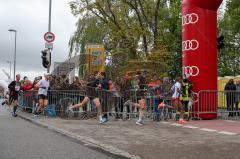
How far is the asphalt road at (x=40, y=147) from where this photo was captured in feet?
28.8

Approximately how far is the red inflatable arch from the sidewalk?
2.43 metres

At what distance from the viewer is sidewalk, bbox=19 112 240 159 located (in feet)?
28.9

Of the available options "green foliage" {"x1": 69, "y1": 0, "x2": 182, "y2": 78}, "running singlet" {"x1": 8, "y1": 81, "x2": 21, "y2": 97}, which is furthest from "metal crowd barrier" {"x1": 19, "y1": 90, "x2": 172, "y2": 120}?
"green foliage" {"x1": 69, "y1": 0, "x2": 182, "y2": 78}

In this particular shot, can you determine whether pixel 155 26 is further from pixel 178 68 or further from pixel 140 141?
pixel 140 141

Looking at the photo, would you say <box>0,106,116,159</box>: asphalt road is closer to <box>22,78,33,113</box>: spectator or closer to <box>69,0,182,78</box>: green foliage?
<box>22,78,33,113</box>: spectator

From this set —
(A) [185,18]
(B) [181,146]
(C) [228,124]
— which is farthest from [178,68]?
(B) [181,146]

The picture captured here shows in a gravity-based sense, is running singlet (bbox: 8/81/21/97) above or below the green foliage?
below

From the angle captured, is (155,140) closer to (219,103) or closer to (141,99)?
(141,99)

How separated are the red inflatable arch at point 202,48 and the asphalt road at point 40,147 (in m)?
6.31

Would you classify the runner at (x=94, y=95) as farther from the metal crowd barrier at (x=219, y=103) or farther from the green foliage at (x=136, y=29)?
the green foliage at (x=136, y=29)

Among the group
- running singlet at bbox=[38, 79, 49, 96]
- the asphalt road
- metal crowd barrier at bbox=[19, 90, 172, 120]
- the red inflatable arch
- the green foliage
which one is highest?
the green foliage

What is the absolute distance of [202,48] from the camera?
16953mm

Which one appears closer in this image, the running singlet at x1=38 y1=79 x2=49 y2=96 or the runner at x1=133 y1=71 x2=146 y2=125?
the runner at x1=133 y1=71 x2=146 y2=125

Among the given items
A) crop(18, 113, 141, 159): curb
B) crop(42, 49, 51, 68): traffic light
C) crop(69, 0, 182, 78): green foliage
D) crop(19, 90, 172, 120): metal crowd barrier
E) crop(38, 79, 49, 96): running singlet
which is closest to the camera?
crop(18, 113, 141, 159): curb
